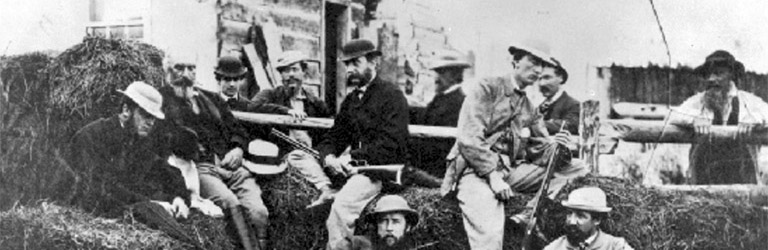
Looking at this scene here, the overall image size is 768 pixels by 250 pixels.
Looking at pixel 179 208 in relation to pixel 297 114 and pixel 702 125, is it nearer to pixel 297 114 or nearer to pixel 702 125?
pixel 297 114

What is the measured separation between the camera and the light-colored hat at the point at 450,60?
7051 millimetres

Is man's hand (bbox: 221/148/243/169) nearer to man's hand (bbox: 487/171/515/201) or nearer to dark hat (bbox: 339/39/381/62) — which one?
dark hat (bbox: 339/39/381/62)

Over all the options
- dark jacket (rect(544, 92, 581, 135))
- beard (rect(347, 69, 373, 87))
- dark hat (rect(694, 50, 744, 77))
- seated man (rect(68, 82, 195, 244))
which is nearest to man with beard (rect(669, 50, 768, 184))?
dark hat (rect(694, 50, 744, 77))

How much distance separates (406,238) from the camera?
6.23m

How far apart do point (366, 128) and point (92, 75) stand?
73.9 inches

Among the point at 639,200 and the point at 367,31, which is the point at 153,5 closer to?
the point at 367,31

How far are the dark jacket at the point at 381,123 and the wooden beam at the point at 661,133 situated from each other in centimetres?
145

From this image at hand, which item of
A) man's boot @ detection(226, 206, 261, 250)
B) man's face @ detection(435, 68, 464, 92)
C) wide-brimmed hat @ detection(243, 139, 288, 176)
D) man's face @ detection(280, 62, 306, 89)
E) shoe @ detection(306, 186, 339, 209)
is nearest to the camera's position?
man's boot @ detection(226, 206, 261, 250)

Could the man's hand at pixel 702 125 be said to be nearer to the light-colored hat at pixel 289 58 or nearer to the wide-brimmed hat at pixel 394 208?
the wide-brimmed hat at pixel 394 208

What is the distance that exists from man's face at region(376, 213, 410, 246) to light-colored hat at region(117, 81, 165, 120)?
1641mm

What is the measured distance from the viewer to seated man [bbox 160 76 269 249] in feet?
21.0

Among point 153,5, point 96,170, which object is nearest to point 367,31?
point 153,5

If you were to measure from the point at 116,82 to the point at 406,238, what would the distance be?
2195mm

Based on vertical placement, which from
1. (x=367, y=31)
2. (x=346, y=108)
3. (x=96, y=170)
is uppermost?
(x=367, y=31)
